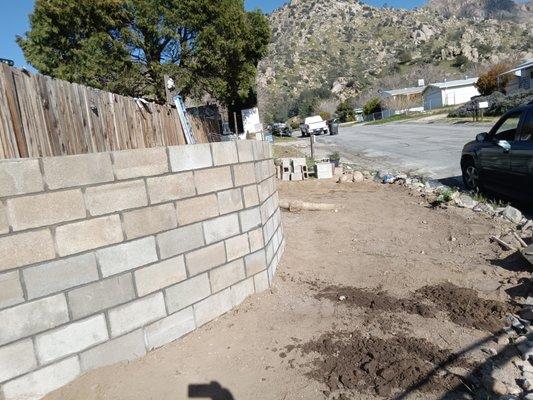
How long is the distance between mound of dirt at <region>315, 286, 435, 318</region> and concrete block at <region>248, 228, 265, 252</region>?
743 millimetres

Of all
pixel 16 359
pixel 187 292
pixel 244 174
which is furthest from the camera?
pixel 244 174

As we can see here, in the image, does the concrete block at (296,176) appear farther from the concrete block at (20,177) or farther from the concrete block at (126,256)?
the concrete block at (20,177)

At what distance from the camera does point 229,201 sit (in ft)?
13.5

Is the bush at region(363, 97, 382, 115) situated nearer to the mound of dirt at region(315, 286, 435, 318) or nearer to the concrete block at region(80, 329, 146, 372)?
the mound of dirt at region(315, 286, 435, 318)

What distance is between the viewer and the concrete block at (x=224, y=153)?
4008 millimetres

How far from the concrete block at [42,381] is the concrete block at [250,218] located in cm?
181

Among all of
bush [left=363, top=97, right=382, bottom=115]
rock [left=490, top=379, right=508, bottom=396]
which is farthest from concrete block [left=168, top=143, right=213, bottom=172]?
bush [left=363, top=97, right=382, bottom=115]

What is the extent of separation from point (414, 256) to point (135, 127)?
3520 mm

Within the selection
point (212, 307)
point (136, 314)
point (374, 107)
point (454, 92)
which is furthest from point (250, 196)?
point (374, 107)

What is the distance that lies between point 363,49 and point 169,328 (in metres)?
99.3

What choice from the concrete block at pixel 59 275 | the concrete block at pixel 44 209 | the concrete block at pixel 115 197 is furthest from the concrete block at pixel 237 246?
the concrete block at pixel 44 209

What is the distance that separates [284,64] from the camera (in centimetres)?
9044

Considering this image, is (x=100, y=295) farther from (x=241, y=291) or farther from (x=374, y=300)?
(x=374, y=300)

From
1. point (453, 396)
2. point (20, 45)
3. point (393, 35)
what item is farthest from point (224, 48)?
point (393, 35)
